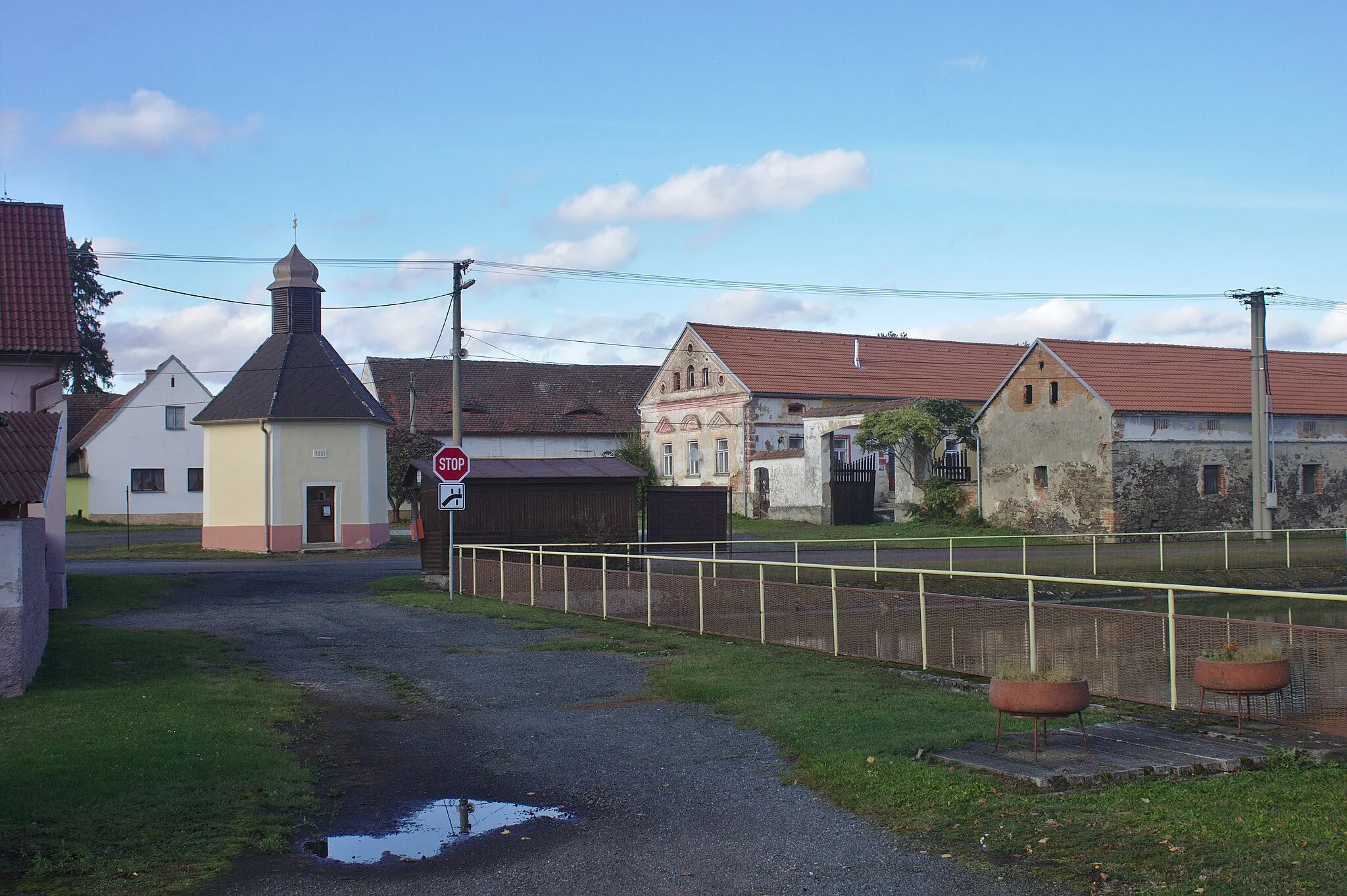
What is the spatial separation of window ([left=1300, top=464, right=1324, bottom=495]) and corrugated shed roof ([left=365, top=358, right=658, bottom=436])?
103 ft

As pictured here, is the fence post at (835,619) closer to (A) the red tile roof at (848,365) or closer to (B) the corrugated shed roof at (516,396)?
(A) the red tile roof at (848,365)

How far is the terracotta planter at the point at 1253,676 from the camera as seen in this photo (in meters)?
9.41

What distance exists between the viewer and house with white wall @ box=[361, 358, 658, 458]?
6059 cm

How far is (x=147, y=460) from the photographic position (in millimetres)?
56844

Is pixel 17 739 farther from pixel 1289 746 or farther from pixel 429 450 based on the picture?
pixel 429 450

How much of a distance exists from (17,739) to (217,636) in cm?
892

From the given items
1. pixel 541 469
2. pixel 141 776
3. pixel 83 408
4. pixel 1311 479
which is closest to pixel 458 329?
pixel 541 469

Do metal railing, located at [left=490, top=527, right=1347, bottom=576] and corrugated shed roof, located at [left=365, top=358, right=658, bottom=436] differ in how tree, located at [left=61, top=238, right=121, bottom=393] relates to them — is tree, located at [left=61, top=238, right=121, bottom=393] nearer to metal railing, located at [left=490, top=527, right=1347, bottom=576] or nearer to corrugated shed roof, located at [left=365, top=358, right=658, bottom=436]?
corrugated shed roof, located at [left=365, top=358, right=658, bottom=436]

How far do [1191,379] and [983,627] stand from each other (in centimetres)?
3295

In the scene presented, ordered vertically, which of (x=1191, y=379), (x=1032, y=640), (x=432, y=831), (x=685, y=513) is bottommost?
(x=432, y=831)

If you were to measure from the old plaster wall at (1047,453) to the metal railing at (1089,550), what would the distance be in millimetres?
2196

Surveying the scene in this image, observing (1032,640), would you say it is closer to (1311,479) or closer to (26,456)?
(26,456)

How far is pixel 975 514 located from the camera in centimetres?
4328

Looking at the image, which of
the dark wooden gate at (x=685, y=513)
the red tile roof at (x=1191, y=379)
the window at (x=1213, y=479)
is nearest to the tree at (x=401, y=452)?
the dark wooden gate at (x=685, y=513)
